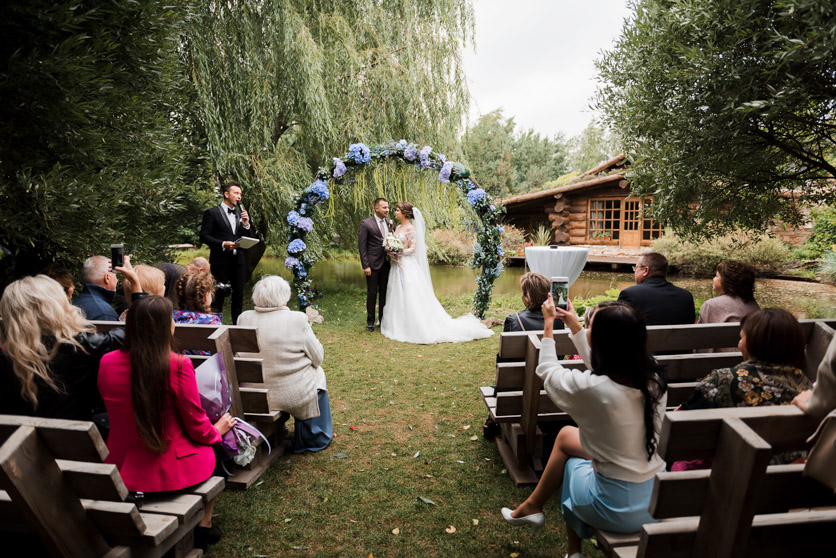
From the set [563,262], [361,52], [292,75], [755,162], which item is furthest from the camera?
[361,52]

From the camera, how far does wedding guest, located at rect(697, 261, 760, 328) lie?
145 inches

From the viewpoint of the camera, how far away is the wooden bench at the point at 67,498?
1543 mm

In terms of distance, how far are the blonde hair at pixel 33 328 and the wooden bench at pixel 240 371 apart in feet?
1.95

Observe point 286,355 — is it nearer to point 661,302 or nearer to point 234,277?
point 661,302

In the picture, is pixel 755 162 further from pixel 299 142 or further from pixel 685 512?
pixel 299 142

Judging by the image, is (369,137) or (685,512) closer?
(685,512)

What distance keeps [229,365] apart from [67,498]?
1282 millimetres

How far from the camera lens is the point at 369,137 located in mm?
9422

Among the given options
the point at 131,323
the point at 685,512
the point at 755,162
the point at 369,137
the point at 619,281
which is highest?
the point at 369,137

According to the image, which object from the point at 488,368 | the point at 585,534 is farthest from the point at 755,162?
the point at 585,534

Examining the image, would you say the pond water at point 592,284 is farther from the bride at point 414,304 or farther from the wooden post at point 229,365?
the wooden post at point 229,365

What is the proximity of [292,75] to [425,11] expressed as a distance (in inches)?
130

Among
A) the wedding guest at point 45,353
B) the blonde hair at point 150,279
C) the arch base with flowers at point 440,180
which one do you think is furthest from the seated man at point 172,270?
the arch base with flowers at point 440,180

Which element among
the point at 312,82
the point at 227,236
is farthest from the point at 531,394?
the point at 312,82
